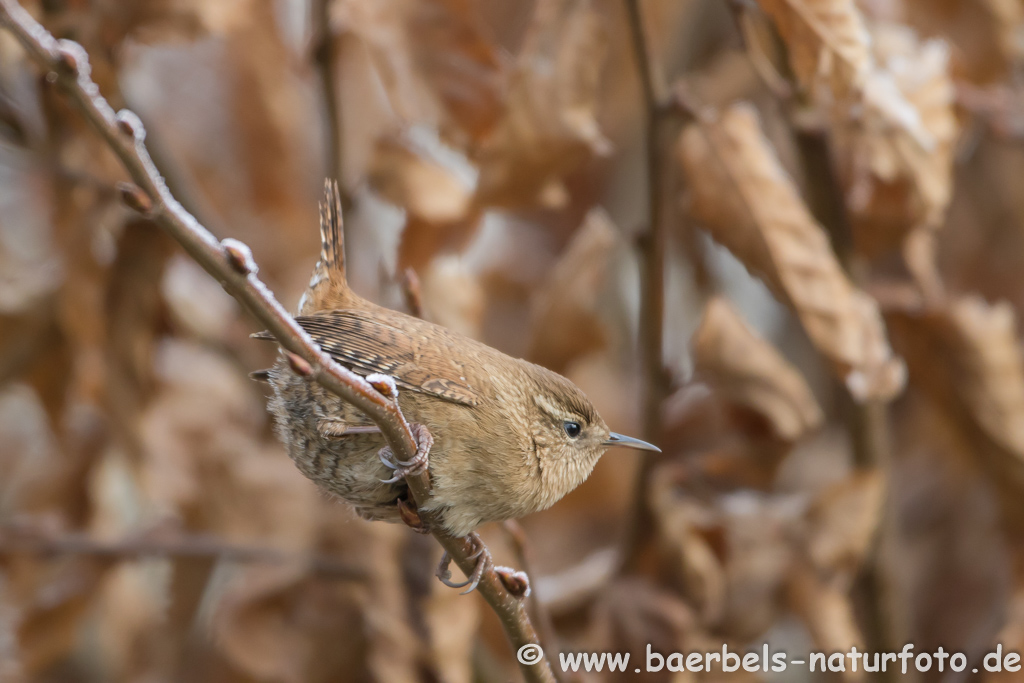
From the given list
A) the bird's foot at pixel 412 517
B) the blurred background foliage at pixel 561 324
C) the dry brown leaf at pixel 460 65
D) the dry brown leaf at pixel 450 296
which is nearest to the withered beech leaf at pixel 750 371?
the blurred background foliage at pixel 561 324

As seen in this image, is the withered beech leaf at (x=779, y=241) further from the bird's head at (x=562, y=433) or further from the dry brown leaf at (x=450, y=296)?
the dry brown leaf at (x=450, y=296)

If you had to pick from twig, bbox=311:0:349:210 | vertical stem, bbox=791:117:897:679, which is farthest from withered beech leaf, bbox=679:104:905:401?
twig, bbox=311:0:349:210

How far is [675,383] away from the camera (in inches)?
70.2

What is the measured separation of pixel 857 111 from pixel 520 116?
610mm

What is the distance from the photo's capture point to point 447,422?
1.06 meters

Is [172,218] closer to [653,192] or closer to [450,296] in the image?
[653,192]

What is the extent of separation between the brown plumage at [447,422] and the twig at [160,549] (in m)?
0.94

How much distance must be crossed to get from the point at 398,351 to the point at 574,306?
2.08ft

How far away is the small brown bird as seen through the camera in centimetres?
103

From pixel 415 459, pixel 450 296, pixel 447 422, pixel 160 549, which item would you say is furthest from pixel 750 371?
pixel 160 549

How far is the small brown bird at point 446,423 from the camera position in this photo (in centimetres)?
103

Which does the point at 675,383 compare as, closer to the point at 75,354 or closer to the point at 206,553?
the point at 206,553

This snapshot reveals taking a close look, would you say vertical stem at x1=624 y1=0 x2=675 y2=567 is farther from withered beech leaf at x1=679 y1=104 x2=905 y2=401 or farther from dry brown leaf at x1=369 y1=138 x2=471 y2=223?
dry brown leaf at x1=369 y1=138 x2=471 y2=223

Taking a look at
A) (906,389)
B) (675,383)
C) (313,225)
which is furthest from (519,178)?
(906,389)
